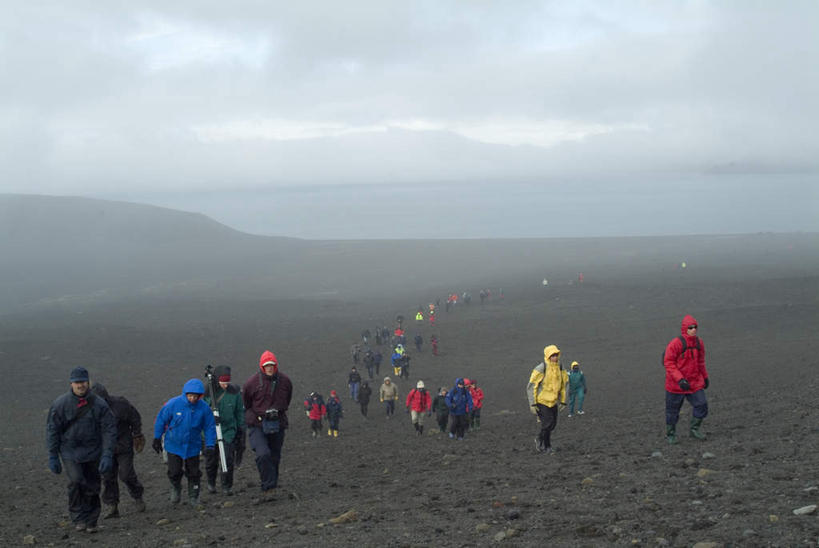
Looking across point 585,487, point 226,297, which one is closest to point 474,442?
point 585,487

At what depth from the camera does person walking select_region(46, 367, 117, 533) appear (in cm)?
767

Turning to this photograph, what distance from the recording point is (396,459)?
Answer: 43.8 ft

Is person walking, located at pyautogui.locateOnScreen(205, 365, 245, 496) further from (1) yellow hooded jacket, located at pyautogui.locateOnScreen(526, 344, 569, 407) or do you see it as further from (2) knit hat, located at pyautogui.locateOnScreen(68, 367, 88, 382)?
(1) yellow hooded jacket, located at pyautogui.locateOnScreen(526, 344, 569, 407)

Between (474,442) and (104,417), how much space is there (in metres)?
8.81

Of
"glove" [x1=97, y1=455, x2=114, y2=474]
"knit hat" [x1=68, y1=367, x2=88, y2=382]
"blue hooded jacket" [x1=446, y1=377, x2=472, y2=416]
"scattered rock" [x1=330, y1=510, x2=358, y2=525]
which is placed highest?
"knit hat" [x1=68, y1=367, x2=88, y2=382]

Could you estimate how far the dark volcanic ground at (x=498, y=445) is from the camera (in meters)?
6.70

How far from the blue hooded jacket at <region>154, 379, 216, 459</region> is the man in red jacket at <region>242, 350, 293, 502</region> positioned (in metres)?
0.53

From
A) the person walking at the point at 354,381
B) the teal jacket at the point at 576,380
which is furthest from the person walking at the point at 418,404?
the person walking at the point at 354,381

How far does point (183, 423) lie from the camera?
8.73 metres

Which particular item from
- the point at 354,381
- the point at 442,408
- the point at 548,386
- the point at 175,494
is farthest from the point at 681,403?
the point at 354,381

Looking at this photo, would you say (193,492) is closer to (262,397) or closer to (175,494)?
(175,494)

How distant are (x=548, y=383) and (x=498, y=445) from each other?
397cm

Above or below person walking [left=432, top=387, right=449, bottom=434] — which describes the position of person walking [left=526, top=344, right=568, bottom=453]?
above

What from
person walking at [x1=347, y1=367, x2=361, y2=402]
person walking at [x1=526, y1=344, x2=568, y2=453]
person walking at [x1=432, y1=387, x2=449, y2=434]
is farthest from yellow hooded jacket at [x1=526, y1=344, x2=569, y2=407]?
person walking at [x1=347, y1=367, x2=361, y2=402]
